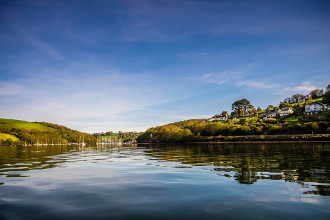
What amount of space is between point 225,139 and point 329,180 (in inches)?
5756

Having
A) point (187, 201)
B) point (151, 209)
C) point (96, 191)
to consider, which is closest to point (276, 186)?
point (187, 201)

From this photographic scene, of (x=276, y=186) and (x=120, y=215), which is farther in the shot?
(x=276, y=186)

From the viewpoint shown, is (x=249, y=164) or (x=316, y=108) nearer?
(x=249, y=164)

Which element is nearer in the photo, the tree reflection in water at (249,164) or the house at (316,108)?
the tree reflection in water at (249,164)

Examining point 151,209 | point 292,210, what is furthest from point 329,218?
point 151,209

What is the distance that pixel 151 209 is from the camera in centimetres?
931

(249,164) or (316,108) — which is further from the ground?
(316,108)

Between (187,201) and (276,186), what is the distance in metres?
6.46

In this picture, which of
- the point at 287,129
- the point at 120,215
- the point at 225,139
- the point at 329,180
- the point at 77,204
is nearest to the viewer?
the point at 120,215

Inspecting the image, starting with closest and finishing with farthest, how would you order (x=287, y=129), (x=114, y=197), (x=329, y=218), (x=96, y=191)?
(x=329, y=218)
(x=114, y=197)
(x=96, y=191)
(x=287, y=129)

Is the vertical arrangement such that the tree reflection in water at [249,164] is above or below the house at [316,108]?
below

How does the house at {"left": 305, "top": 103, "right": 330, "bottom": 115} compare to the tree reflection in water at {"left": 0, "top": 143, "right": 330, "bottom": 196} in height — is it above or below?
above

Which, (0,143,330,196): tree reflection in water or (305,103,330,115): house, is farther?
(305,103,330,115): house

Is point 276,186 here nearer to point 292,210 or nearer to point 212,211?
point 292,210
